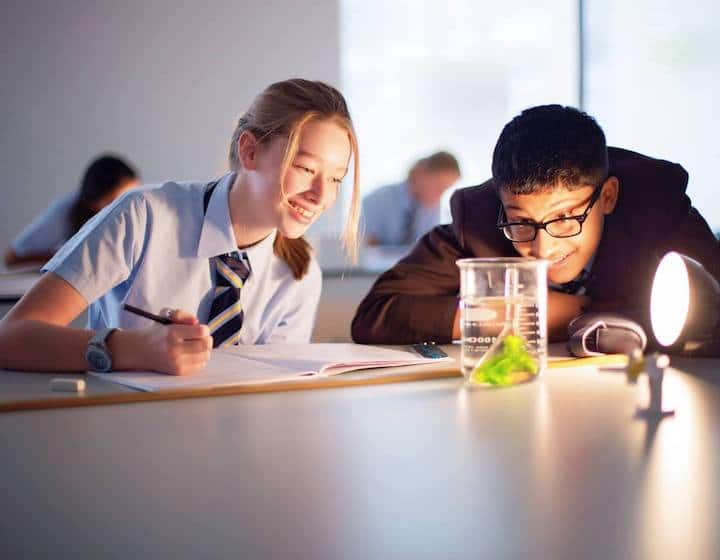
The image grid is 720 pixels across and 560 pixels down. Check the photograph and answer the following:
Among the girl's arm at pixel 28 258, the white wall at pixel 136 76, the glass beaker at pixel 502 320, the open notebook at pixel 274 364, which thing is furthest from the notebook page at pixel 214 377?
the white wall at pixel 136 76

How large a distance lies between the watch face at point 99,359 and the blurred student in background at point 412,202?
5.17 metres

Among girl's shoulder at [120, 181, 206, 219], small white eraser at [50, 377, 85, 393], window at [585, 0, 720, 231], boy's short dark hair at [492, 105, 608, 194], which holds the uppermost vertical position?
window at [585, 0, 720, 231]

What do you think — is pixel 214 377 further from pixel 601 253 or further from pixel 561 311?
pixel 601 253

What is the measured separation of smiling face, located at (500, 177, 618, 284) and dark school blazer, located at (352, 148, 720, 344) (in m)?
0.04

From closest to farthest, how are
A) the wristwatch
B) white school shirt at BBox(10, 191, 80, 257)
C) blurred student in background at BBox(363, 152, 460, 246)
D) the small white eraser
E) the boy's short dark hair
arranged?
the small white eraser < the wristwatch < the boy's short dark hair < white school shirt at BBox(10, 191, 80, 257) < blurred student in background at BBox(363, 152, 460, 246)

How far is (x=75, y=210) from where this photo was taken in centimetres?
468

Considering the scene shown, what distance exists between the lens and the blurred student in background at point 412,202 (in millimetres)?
6547

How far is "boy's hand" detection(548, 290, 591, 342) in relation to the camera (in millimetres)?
1698

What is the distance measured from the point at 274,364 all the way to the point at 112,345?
239 millimetres

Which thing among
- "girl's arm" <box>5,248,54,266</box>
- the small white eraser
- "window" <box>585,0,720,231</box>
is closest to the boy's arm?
the small white eraser

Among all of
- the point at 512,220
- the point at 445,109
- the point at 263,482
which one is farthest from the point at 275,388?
the point at 445,109

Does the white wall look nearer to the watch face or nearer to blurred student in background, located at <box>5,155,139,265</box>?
blurred student in background, located at <box>5,155,139,265</box>

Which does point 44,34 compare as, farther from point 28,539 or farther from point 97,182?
point 28,539

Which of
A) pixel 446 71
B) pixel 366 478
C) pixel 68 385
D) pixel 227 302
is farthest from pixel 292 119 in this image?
pixel 446 71
